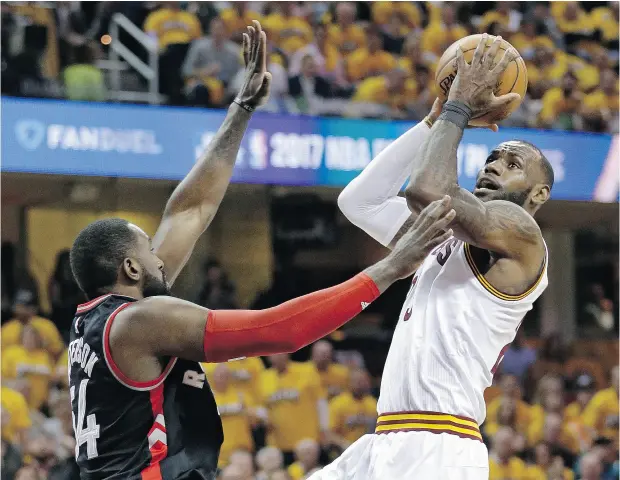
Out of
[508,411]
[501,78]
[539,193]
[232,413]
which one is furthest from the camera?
[508,411]

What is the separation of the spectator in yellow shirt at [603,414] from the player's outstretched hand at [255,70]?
6.59 meters

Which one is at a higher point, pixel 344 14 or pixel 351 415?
pixel 344 14

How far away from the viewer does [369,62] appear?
11523 mm

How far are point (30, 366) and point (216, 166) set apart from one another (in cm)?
447

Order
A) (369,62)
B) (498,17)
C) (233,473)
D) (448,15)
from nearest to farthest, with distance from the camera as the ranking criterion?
(233,473), (369,62), (448,15), (498,17)

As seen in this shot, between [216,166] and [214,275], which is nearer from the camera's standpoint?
[216,166]

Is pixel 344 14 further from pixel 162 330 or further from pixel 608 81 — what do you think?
pixel 162 330

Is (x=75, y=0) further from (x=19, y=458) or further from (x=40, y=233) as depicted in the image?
(x=19, y=458)

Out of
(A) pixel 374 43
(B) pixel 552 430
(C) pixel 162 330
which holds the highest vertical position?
(A) pixel 374 43

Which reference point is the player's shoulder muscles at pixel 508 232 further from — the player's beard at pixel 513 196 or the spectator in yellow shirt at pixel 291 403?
the spectator in yellow shirt at pixel 291 403

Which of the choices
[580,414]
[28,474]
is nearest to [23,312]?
[28,474]

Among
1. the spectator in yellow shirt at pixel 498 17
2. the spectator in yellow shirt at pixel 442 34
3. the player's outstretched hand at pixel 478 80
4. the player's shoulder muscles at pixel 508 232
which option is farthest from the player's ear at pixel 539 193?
the spectator in yellow shirt at pixel 498 17

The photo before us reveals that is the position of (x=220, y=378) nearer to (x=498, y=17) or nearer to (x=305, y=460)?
(x=305, y=460)

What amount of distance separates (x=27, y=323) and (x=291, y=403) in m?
2.37
